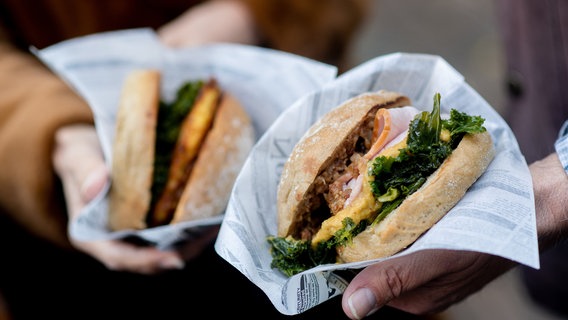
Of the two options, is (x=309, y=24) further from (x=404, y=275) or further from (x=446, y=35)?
(x=446, y=35)

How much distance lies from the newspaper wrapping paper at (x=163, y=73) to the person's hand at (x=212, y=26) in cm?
30

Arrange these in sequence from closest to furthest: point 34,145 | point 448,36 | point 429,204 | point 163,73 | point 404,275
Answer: point 429,204, point 404,275, point 34,145, point 163,73, point 448,36

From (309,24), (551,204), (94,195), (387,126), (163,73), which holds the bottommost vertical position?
(94,195)

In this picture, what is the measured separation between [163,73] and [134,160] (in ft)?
1.78

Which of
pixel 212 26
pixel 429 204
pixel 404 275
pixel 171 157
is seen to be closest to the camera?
pixel 429 204

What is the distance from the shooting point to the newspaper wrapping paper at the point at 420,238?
3.82 feet

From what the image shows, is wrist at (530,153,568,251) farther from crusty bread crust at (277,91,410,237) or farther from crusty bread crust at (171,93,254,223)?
crusty bread crust at (171,93,254,223)

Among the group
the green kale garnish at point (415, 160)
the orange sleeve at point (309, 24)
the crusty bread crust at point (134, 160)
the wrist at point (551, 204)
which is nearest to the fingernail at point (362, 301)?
the green kale garnish at point (415, 160)

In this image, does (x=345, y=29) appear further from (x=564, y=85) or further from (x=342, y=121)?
(x=342, y=121)

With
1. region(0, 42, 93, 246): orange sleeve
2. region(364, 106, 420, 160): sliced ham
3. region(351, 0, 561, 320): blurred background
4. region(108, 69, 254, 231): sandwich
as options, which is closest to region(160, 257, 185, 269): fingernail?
region(108, 69, 254, 231): sandwich

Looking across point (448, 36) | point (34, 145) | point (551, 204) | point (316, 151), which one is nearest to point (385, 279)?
point (316, 151)

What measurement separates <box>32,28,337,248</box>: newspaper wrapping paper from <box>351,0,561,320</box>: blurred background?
222 centimetres

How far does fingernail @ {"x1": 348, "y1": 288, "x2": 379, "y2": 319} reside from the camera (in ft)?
4.38

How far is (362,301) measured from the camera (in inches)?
52.6
